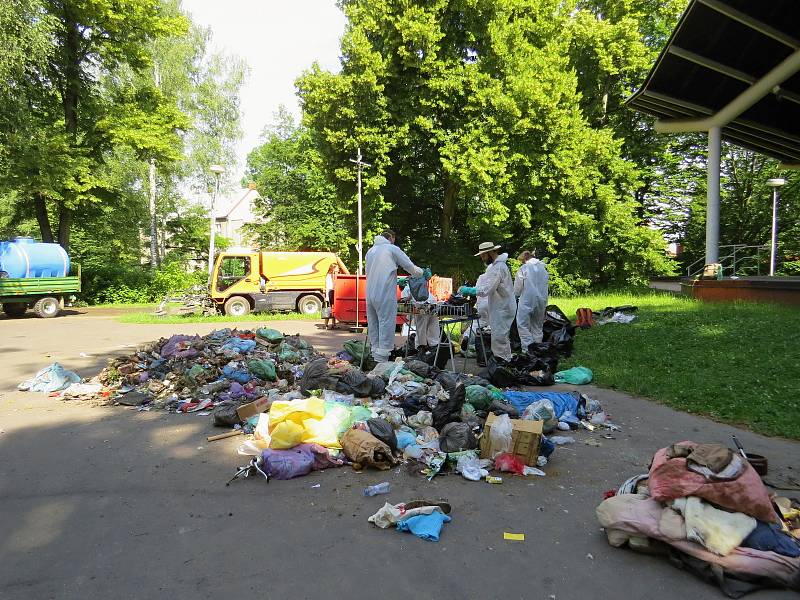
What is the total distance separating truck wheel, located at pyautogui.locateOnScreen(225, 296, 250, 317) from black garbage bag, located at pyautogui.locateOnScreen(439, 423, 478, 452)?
1469 centimetres

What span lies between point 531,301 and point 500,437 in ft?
18.9

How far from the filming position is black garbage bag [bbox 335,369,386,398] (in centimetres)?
610

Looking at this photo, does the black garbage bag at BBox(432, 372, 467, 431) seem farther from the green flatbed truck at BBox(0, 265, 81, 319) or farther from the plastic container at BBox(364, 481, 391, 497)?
the green flatbed truck at BBox(0, 265, 81, 319)

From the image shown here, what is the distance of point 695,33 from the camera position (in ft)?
40.1

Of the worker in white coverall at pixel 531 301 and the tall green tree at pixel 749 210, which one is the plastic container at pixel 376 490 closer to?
the worker in white coverall at pixel 531 301

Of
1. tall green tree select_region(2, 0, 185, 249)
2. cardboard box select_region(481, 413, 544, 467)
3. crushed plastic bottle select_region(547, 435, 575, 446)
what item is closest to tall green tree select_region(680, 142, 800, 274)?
crushed plastic bottle select_region(547, 435, 575, 446)

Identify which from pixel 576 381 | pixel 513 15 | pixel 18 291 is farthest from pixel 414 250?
pixel 576 381

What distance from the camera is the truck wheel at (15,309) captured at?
19109 millimetres

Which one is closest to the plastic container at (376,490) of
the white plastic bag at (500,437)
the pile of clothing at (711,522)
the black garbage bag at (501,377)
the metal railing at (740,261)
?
the white plastic bag at (500,437)

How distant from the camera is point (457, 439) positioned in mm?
4660

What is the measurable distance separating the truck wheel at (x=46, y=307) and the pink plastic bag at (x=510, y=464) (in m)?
20.1

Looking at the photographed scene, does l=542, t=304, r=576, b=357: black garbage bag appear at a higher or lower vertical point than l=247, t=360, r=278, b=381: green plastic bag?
higher

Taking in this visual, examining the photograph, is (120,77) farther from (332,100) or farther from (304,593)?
(304,593)

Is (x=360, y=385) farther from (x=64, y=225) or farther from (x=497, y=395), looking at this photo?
(x=64, y=225)
